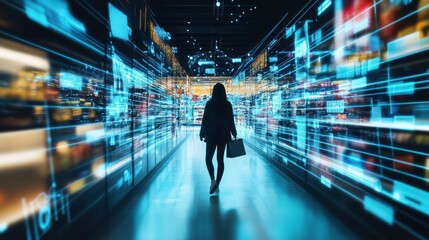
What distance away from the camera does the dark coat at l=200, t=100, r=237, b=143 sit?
4.00 metres

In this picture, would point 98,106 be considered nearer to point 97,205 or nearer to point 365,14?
point 97,205

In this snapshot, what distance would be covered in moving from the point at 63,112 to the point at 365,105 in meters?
2.82

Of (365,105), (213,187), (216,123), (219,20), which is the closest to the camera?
(365,105)

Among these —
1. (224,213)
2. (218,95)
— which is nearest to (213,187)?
(224,213)

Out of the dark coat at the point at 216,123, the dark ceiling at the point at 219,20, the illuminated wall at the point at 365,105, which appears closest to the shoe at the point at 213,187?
the dark coat at the point at 216,123

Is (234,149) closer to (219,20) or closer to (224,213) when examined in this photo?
(224,213)

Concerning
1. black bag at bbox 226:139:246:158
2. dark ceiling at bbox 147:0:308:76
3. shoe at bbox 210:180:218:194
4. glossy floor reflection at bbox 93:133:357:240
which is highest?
dark ceiling at bbox 147:0:308:76

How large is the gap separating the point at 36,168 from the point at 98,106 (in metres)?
1.11

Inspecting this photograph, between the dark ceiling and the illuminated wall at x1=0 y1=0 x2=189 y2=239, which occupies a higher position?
the dark ceiling

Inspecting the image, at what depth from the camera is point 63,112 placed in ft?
6.97

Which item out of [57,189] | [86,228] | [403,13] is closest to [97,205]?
[86,228]

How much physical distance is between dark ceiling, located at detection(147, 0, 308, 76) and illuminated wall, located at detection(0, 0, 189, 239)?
338cm

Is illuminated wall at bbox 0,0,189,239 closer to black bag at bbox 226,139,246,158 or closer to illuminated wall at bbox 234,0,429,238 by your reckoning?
black bag at bbox 226,139,246,158

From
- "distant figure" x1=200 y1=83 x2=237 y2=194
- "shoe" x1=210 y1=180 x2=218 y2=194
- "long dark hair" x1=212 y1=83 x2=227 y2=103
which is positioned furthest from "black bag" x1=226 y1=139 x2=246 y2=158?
"long dark hair" x1=212 y1=83 x2=227 y2=103
